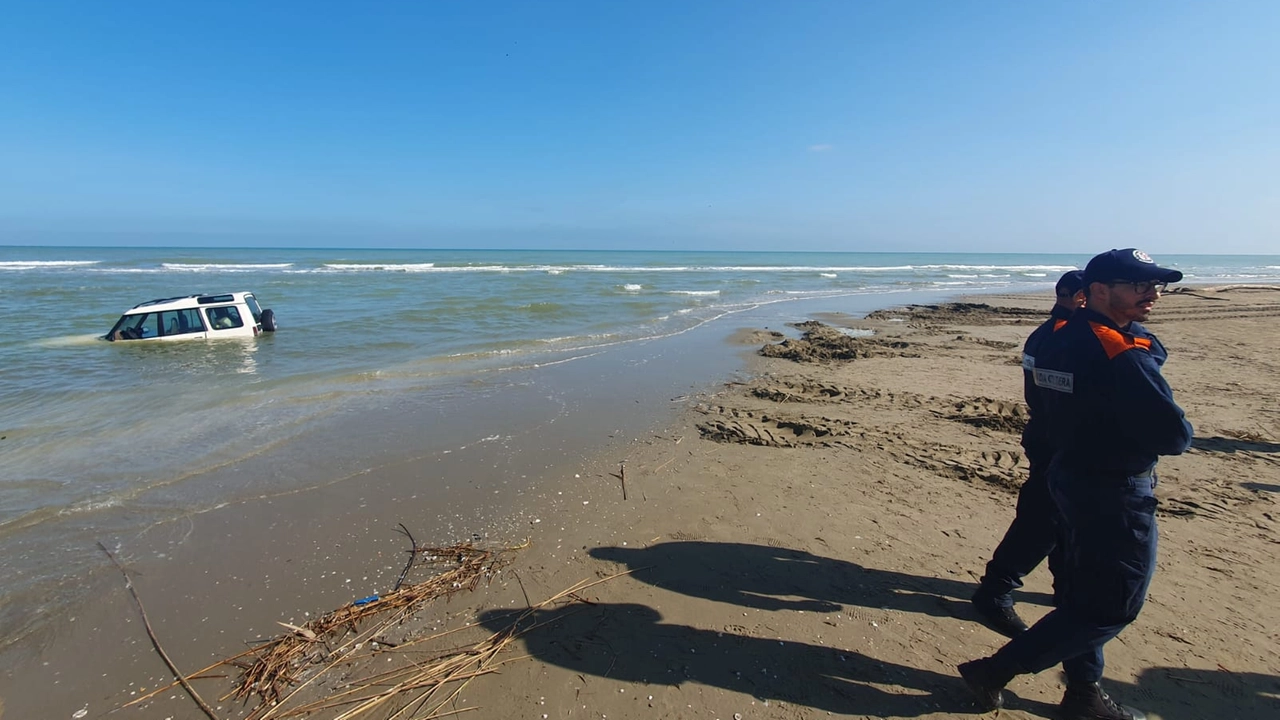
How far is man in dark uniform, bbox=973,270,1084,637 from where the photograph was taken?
129 inches

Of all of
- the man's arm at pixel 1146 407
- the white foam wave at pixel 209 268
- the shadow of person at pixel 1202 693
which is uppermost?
the white foam wave at pixel 209 268

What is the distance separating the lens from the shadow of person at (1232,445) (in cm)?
610

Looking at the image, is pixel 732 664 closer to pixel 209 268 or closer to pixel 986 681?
pixel 986 681

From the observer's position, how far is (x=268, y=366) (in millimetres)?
11383

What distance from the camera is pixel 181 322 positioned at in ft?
45.8

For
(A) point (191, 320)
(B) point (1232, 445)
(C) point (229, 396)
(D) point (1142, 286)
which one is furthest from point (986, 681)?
(A) point (191, 320)

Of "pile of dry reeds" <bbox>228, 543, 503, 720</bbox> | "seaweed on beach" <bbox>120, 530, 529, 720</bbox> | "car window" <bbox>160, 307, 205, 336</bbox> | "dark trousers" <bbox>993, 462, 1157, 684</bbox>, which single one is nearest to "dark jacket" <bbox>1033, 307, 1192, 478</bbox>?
"dark trousers" <bbox>993, 462, 1157, 684</bbox>

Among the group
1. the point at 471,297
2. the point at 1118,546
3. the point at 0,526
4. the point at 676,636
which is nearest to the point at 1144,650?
the point at 1118,546

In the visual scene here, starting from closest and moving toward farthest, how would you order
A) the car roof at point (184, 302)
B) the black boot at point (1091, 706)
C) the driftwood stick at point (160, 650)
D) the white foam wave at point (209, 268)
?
the black boot at point (1091, 706)
the driftwood stick at point (160, 650)
the car roof at point (184, 302)
the white foam wave at point (209, 268)

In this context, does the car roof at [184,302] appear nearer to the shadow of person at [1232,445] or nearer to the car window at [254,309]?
the car window at [254,309]

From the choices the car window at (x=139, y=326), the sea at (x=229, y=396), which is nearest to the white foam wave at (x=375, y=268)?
the sea at (x=229, y=396)

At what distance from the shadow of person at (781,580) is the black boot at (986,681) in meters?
0.72

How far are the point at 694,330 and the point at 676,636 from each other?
Result: 515 inches

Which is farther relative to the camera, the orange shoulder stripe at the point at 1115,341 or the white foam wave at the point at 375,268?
the white foam wave at the point at 375,268
